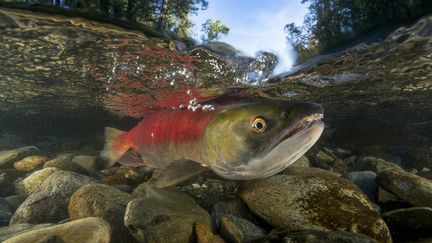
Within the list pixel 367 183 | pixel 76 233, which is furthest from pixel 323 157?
pixel 76 233

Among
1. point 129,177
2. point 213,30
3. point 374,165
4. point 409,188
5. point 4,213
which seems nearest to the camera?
point 409,188

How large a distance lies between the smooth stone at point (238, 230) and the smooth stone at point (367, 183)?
2471mm

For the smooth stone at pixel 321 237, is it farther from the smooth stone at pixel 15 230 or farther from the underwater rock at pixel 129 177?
the underwater rock at pixel 129 177

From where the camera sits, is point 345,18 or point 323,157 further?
point 323,157

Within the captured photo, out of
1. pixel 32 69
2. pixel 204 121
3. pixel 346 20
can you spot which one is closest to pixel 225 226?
pixel 204 121

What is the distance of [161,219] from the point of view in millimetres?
3762

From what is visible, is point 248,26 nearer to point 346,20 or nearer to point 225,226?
point 346,20

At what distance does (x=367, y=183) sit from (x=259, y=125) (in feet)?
10.6

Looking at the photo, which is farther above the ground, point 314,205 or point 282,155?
point 282,155

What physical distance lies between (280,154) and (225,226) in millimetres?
1036

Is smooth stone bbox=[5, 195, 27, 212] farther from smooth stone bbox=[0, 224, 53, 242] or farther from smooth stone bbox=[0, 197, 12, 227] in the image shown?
smooth stone bbox=[0, 224, 53, 242]

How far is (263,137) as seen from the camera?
11.9 feet

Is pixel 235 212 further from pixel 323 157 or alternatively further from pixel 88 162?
pixel 88 162

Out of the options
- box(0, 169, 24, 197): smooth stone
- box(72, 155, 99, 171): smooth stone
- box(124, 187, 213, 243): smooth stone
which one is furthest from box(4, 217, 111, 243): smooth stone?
box(72, 155, 99, 171): smooth stone
